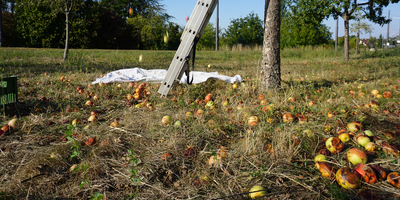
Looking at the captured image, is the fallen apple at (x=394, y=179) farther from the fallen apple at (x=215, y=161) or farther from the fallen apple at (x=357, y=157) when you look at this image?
the fallen apple at (x=215, y=161)

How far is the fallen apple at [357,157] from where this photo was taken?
5.85 feet

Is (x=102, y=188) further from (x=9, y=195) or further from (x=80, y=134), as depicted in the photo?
(x=80, y=134)

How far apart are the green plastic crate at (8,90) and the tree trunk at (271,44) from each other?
3.48m

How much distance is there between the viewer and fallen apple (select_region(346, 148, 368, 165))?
70.2 inches

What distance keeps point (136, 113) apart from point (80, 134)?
3.04 ft

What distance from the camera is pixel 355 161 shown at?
180 cm

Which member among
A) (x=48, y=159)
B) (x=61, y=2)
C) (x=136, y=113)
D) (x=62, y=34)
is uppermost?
(x=62, y=34)

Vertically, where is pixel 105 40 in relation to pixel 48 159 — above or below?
above

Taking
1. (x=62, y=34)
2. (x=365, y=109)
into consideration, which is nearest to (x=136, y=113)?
(x=365, y=109)

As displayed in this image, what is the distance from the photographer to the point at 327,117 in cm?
257

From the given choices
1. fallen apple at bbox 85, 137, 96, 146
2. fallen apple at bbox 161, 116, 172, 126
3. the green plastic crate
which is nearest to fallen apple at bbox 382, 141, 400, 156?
fallen apple at bbox 161, 116, 172, 126

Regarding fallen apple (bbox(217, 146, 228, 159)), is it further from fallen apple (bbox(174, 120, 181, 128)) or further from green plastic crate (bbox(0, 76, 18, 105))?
green plastic crate (bbox(0, 76, 18, 105))

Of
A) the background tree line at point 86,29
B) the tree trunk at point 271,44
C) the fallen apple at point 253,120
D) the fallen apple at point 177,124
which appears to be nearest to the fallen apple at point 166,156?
the fallen apple at point 177,124

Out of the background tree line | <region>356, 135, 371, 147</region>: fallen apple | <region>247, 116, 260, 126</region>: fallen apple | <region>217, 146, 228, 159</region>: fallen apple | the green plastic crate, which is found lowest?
<region>217, 146, 228, 159</region>: fallen apple
